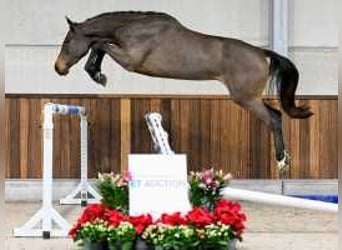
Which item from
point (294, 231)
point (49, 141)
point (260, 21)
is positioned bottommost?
point (294, 231)

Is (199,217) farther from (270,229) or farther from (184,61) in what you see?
(184,61)

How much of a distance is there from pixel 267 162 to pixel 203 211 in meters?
3.47

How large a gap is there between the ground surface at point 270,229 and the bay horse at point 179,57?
47 cm

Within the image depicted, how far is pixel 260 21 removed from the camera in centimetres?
655

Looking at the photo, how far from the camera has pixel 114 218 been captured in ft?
10.1

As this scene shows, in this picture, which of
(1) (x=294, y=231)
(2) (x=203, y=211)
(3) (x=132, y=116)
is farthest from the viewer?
(3) (x=132, y=116)

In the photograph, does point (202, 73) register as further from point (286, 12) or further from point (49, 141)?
point (286, 12)

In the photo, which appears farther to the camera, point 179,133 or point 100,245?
point 179,133

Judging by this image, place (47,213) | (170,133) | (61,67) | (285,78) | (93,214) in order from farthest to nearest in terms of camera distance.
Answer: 1. (170,133)
2. (285,78)
3. (61,67)
4. (47,213)
5. (93,214)

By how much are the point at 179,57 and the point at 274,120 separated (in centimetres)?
76

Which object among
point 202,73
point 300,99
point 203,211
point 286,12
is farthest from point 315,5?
point 203,211

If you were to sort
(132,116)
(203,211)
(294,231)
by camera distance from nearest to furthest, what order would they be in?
1. (203,211)
2. (294,231)
3. (132,116)

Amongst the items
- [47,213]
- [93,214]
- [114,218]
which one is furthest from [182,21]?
[114,218]

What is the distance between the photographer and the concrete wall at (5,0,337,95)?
257 inches
